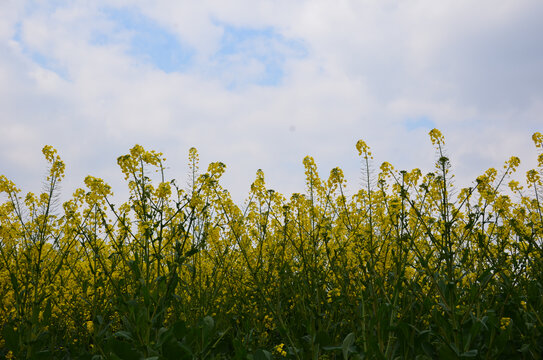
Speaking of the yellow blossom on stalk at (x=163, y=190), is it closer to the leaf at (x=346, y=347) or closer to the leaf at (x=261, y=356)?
the leaf at (x=261, y=356)

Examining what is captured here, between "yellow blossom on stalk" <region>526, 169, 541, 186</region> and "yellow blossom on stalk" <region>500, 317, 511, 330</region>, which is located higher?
"yellow blossom on stalk" <region>526, 169, 541, 186</region>

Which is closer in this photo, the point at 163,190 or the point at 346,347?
the point at 346,347

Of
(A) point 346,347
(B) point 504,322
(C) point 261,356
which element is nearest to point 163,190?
(C) point 261,356

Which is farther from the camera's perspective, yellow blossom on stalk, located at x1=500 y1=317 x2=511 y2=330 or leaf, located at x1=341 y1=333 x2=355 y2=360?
yellow blossom on stalk, located at x1=500 y1=317 x2=511 y2=330

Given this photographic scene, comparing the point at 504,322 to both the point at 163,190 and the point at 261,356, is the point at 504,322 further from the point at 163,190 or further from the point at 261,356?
the point at 163,190

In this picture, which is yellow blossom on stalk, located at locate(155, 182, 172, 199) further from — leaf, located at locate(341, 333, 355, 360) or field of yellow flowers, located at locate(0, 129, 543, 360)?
leaf, located at locate(341, 333, 355, 360)

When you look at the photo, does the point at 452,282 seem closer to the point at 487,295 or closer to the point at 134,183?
the point at 487,295

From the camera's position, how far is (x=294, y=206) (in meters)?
4.90

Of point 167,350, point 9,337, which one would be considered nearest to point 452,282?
point 167,350

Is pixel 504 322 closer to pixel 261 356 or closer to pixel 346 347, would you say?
pixel 346 347

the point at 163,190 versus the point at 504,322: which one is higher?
the point at 163,190

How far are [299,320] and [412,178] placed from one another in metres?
2.19

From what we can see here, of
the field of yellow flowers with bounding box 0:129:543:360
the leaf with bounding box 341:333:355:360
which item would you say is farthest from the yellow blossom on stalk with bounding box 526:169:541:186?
the leaf with bounding box 341:333:355:360

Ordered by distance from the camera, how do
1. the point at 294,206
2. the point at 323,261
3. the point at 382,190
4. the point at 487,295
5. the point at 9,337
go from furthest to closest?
1. the point at 323,261
2. the point at 294,206
3. the point at 487,295
4. the point at 382,190
5. the point at 9,337
